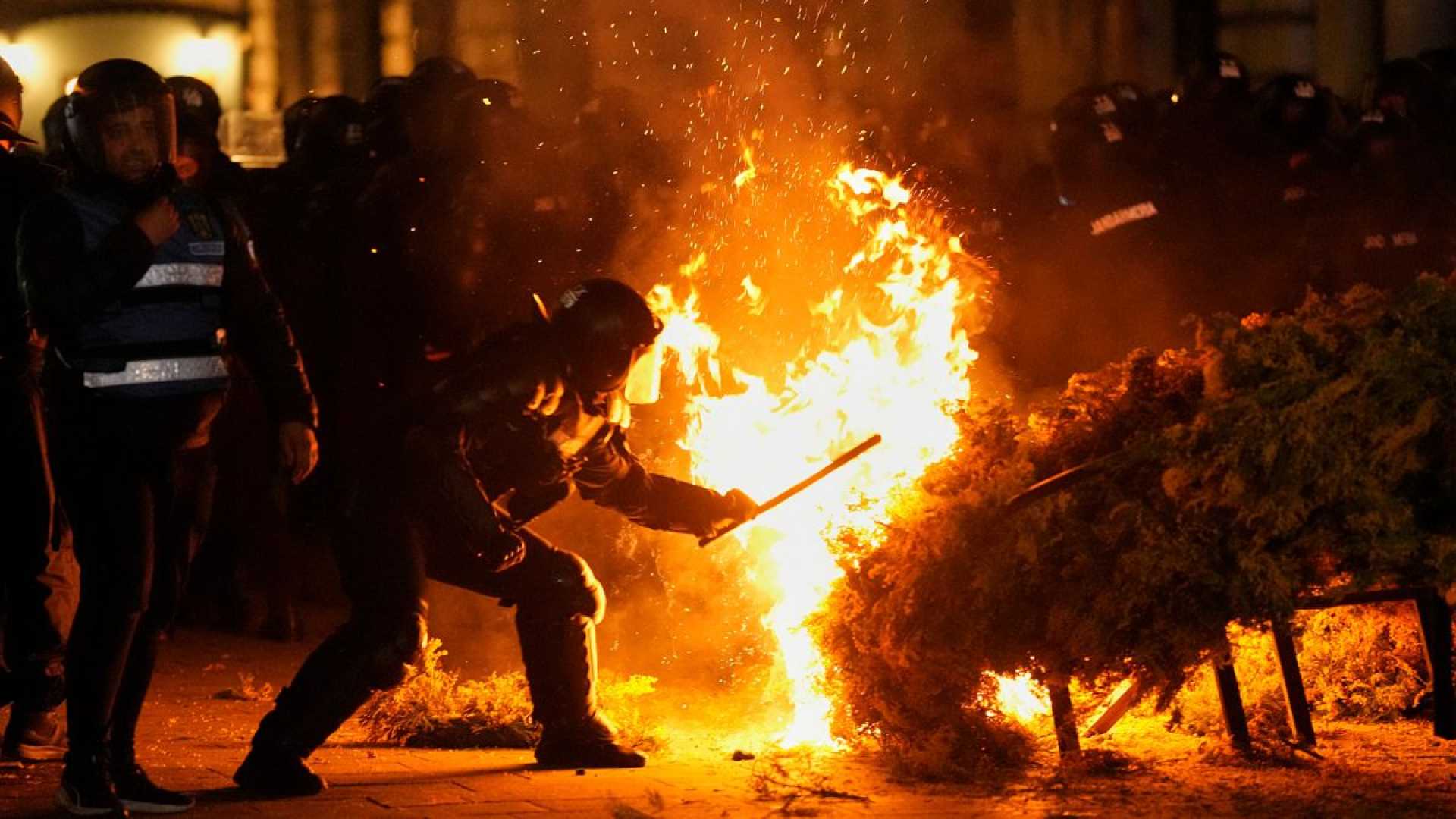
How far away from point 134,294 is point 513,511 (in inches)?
58.2

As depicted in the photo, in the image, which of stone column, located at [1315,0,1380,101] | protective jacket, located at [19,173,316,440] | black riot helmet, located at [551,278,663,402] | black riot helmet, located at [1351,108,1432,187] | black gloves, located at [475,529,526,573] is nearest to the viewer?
protective jacket, located at [19,173,316,440]

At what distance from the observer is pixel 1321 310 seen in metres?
5.74

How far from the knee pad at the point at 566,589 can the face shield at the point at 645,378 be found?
574 millimetres

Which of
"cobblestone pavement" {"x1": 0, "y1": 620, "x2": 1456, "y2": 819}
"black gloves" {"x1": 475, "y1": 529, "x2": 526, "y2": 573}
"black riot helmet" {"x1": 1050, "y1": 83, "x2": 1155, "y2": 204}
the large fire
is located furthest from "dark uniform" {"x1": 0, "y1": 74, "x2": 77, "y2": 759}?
"black riot helmet" {"x1": 1050, "y1": 83, "x2": 1155, "y2": 204}

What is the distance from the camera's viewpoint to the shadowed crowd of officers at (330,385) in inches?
200

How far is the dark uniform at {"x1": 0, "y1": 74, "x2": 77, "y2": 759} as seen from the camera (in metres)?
5.84

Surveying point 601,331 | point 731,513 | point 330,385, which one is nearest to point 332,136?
point 330,385

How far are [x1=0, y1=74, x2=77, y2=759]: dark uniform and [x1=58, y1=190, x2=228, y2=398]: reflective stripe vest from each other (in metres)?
0.77

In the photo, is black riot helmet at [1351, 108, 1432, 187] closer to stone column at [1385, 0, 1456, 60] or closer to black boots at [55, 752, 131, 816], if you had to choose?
black boots at [55, 752, 131, 816]

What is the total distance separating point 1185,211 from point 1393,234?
1066 millimetres

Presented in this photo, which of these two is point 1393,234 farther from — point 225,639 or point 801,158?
point 225,639

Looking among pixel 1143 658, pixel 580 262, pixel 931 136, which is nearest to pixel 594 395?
pixel 1143 658

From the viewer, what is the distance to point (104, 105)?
5059 millimetres

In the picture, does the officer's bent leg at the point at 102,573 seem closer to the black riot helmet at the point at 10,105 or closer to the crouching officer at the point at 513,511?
the crouching officer at the point at 513,511
